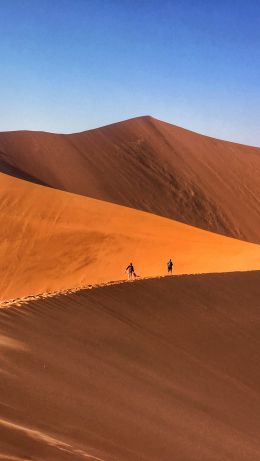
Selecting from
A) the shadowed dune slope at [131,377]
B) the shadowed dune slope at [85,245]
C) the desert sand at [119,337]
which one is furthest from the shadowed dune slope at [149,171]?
the shadowed dune slope at [131,377]

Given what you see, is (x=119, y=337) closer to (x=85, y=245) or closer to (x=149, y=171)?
(x=85, y=245)

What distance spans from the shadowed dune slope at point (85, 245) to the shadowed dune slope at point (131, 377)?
746cm

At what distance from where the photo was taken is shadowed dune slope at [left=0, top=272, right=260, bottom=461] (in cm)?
543

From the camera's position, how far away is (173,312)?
11953 mm

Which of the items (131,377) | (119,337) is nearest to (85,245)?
(119,337)

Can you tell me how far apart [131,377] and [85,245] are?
14.9 metres

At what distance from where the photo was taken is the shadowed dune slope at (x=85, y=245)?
20.4 metres

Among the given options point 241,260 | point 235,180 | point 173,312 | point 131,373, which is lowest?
point 131,373

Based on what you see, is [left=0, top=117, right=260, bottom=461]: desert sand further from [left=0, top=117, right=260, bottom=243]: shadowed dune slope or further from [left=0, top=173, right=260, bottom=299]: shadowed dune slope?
[left=0, top=117, right=260, bottom=243]: shadowed dune slope

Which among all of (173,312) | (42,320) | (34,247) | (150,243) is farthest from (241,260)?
(42,320)

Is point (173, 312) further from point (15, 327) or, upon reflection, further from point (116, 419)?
point (116, 419)

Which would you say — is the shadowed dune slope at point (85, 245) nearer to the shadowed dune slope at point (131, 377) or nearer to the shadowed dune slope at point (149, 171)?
the shadowed dune slope at point (131, 377)

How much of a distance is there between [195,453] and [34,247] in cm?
1702

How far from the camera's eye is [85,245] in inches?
891
